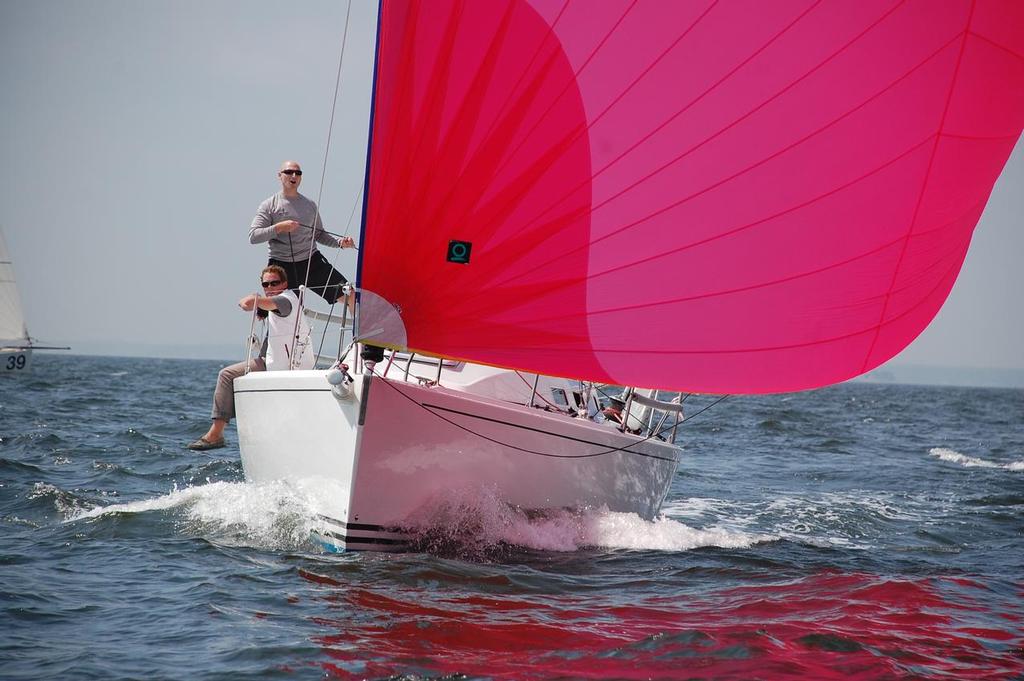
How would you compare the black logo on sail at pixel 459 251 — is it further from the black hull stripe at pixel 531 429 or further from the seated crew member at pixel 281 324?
the seated crew member at pixel 281 324

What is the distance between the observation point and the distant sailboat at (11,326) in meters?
32.2

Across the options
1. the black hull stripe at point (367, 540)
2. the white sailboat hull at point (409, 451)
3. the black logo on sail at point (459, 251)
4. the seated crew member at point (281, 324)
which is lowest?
the black hull stripe at point (367, 540)

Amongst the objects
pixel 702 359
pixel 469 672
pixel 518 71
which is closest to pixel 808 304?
pixel 702 359

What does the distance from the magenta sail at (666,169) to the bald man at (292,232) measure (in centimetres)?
221

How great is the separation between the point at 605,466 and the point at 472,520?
1105mm

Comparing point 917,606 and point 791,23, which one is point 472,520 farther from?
point 791,23

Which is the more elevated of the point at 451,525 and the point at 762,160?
the point at 762,160

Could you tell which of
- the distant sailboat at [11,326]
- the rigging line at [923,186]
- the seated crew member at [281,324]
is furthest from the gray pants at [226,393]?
the distant sailboat at [11,326]

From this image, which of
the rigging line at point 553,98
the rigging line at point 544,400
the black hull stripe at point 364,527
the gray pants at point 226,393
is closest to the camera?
the rigging line at point 553,98

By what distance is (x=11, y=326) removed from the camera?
3344cm

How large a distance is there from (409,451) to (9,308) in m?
31.5

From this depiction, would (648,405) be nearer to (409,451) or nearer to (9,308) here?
(409,451)

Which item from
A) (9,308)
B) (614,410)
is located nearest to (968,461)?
(614,410)

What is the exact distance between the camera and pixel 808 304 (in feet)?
19.6
